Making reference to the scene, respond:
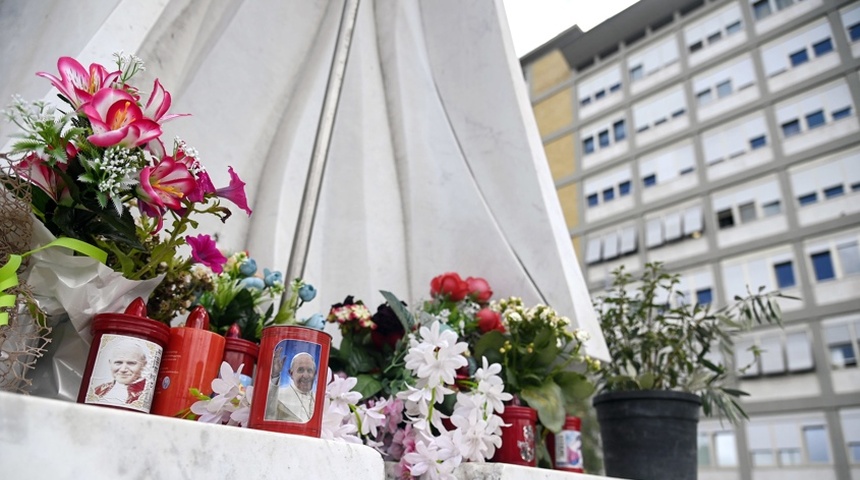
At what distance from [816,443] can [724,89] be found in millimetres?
6419

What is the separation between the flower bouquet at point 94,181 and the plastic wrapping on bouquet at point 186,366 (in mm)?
80

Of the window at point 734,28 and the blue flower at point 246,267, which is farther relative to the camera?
the window at point 734,28

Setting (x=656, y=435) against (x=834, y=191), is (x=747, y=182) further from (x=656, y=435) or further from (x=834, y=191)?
(x=656, y=435)

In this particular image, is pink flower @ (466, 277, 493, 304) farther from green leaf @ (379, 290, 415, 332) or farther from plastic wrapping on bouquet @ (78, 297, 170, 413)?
plastic wrapping on bouquet @ (78, 297, 170, 413)

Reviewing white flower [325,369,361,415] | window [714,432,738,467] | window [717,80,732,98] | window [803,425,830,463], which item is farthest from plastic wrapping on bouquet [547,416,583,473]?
window [717,80,732,98]

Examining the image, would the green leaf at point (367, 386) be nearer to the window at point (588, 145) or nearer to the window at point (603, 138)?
the window at point (603, 138)

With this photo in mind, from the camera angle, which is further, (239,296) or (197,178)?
(239,296)

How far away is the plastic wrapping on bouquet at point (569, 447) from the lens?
4.15ft

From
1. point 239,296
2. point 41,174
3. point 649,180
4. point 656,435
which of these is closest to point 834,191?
point 649,180

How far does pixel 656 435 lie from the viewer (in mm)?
1396

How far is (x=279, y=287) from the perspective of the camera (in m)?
1.21

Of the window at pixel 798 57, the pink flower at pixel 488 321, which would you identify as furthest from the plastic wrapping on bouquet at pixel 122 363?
the window at pixel 798 57

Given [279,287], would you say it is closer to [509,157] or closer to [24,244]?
[24,244]

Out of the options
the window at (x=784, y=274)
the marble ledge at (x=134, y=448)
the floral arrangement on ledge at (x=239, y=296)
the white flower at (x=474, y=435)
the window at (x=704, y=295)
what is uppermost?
the window at (x=784, y=274)
